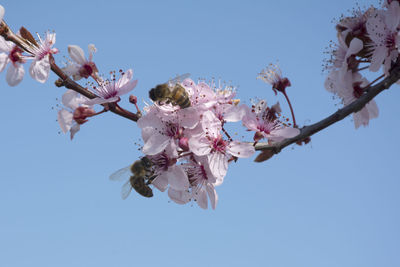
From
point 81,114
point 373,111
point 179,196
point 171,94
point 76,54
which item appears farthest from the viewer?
point 373,111

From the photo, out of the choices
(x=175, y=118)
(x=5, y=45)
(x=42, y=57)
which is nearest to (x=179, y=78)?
(x=175, y=118)

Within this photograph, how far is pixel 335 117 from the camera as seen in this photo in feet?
9.56

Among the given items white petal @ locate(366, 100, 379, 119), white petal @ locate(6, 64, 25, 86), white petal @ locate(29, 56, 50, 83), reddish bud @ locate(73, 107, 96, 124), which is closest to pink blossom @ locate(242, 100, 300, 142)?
reddish bud @ locate(73, 107, 96, 124)

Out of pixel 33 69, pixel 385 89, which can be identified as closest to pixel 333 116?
pixel 385 89

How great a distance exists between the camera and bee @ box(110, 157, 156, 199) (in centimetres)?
304

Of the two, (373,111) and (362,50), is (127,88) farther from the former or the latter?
(373,111)

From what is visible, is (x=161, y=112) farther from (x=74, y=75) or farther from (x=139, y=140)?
(x=74, y=75)

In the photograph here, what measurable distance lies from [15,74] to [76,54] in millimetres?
600

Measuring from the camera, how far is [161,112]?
3113 millimetres

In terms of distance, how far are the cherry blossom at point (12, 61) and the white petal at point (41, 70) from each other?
0.31 meters

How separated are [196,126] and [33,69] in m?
1.33

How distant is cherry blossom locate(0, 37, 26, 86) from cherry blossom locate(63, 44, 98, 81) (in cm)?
48

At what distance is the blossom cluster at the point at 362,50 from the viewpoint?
3322 mm

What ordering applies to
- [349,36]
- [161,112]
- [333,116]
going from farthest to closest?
[349,36] < [161,112] < [333,116]
